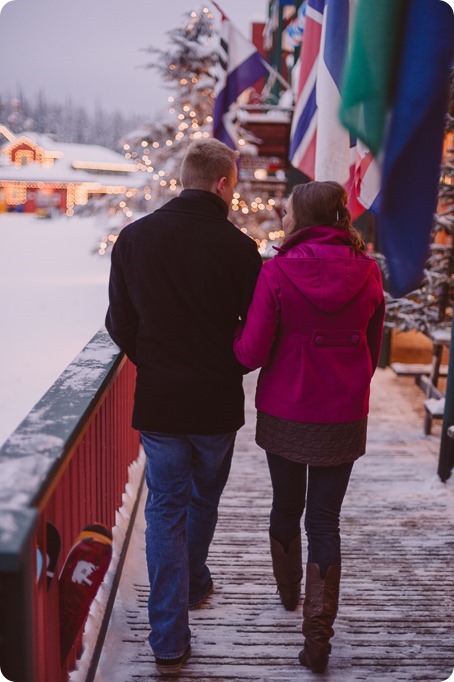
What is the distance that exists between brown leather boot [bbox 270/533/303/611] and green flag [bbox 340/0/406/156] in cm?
176

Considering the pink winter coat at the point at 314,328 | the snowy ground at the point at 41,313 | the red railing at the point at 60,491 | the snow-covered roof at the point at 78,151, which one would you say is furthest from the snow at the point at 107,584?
the snow-covered roof at the point at 78,151

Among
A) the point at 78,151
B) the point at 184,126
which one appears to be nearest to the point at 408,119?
the point at 184,126

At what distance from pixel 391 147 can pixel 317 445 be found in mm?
1262

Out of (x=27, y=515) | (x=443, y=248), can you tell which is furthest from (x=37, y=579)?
(x=443, y=248)

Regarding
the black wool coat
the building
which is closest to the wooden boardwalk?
the black wool coat

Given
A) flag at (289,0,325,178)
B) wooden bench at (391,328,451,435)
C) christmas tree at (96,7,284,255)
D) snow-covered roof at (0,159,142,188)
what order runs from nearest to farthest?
flag at (289,0,325,178), wooden bench at (391,328,451,435), christmas tree at (96,7,284,255), snow-covered roof at (0,159,142,188)

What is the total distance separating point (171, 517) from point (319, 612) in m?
0.70

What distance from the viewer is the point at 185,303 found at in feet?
8.14

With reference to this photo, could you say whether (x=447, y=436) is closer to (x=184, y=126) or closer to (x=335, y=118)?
(x=335, y=118)

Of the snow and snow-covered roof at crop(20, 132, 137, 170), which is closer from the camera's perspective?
the snow

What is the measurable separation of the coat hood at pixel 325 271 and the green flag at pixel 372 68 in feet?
2.38

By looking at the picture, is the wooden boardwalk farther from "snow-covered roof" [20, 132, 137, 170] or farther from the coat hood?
"snow-covered roof" [20, 132, 137, 170]

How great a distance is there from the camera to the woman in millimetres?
2426

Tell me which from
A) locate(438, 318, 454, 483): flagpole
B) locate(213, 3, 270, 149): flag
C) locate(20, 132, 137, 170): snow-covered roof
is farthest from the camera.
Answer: locate(20, 132, 137, 170): snow-covered roof
